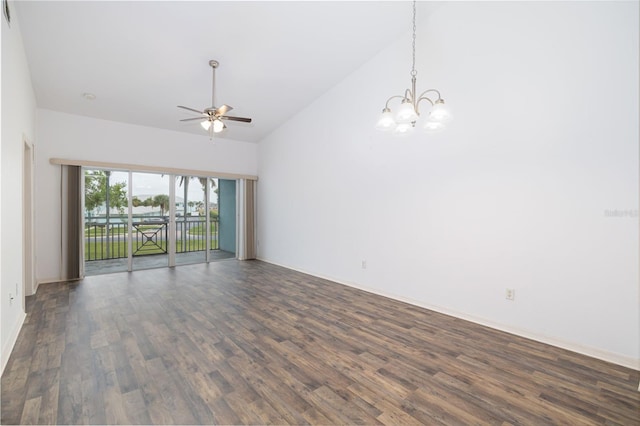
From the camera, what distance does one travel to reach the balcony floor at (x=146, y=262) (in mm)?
5779

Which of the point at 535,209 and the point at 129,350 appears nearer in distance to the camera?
the point at 129,350

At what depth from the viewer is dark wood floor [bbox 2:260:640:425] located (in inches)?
71.6

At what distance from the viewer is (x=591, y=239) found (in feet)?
8.54

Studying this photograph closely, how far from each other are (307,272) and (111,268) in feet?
13.2

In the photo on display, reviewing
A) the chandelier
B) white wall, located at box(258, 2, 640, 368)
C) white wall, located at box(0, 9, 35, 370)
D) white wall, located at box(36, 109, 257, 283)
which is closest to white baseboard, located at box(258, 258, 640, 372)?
white wall, located at box(258, 2, 640, 368)

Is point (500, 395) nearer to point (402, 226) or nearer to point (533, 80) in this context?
point (402, 226)

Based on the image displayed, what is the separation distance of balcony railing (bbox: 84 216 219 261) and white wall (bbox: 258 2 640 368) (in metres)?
4.24

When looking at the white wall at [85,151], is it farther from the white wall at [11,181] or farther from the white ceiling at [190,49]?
the white wall at [11,181]

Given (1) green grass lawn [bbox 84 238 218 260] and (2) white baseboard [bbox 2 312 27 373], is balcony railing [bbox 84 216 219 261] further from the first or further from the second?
(2) white baseboard [bbox 2 312 27 373]

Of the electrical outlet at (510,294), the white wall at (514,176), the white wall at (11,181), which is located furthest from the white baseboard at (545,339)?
the white wall at (11,181)

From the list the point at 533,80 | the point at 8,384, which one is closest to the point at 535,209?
the point at 533,80

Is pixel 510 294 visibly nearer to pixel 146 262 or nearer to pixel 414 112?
pixel 414 112

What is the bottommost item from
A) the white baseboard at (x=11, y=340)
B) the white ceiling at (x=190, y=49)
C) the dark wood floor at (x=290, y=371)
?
the dark wood floor at (x=290, y=371)

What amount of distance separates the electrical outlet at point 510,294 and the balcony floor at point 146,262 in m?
5.97
